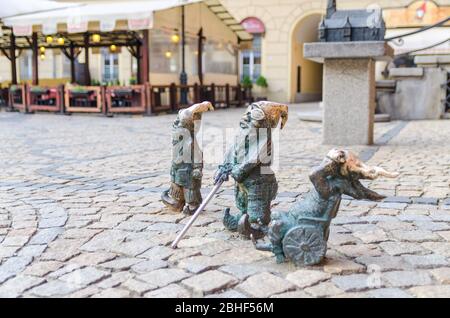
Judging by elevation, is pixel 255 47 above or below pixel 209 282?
A: above

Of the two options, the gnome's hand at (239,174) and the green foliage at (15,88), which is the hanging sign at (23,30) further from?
the gnome's hand at (239,174)

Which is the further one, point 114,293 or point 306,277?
point 306,277

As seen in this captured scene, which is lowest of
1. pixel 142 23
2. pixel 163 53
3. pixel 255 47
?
pixel 163 53

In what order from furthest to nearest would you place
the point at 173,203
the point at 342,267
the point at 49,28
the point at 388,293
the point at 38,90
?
the point at 38,90
the point at 49,28
the point at 173,203
the point at 342,267
the point at 388,293

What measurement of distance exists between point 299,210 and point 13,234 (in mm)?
2014

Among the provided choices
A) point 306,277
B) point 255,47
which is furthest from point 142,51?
point 306,277

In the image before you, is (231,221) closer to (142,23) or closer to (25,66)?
(142,23)

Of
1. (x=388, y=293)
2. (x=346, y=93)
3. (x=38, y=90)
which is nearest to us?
(x=388, y=293)

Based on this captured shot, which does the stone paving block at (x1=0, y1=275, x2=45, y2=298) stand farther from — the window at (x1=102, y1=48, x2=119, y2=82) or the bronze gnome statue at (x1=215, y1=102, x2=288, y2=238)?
the window at (x1=102, y1=48, x2=119, y2=82)

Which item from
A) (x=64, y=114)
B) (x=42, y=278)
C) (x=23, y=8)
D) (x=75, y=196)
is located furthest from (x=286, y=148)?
(x=23, y=8)

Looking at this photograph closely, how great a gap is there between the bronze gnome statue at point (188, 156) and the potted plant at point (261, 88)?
20.6m

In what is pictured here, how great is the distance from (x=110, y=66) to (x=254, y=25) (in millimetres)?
6704

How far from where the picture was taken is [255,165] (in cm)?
367

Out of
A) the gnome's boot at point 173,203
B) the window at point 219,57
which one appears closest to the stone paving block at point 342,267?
the gnome's boot at point 173,203
